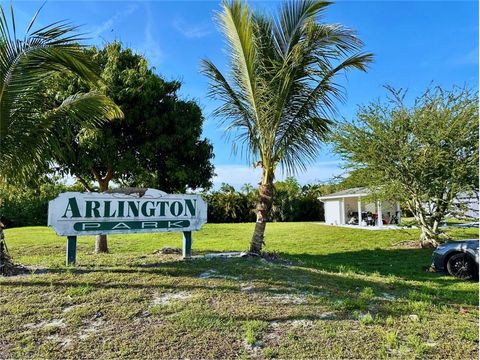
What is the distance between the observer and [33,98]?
19.8 ft

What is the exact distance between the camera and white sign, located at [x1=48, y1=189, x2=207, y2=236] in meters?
6.30

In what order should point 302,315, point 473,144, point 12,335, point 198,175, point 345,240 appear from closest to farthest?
point 12,335 → point 302,315 → point 198,175 → point 473,144 → point 345,240

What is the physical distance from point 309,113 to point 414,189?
272 inches

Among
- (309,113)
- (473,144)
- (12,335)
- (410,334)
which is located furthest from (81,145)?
(473,144)

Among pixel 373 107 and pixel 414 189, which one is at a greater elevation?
pixel 373 107

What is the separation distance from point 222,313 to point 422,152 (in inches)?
418

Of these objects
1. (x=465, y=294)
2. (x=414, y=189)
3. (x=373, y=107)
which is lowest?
(x=465, y=294)

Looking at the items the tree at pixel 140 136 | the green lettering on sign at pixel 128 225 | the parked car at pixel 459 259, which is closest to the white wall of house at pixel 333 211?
the tree at pixel 140 136

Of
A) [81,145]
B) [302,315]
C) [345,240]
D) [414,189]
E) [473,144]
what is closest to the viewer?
[302,315]

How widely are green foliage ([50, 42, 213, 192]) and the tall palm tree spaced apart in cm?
283

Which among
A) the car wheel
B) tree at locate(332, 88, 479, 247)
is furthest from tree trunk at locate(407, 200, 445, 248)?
the car wheel

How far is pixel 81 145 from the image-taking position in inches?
372

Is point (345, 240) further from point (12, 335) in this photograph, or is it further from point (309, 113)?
point (12, 335)

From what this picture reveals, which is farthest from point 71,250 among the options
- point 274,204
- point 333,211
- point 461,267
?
point 274,204
